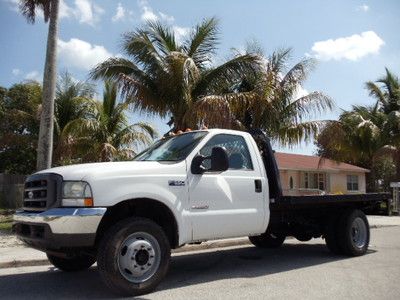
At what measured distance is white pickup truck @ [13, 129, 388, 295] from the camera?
19.9ft

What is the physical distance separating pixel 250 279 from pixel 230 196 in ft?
4.13

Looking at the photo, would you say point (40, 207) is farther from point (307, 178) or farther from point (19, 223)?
point (307, 178)

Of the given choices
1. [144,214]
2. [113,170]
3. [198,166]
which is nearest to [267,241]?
[198,166]

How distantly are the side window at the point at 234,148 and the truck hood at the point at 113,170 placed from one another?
0.86 m

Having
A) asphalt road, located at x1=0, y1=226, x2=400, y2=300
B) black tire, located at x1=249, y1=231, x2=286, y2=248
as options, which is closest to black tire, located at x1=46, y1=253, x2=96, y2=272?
asphalt road, located at x1=0, y1=226, x2=400, y2=300

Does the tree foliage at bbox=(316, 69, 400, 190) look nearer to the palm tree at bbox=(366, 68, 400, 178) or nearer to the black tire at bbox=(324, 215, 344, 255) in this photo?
the palm tree at bbox=(366, 68, 400, 178)

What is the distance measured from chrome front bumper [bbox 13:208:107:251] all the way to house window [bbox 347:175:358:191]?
33148mm

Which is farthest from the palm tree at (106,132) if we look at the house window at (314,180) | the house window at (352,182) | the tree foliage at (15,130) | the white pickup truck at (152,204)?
the house window at (352,182)

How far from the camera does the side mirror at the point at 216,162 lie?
682cm

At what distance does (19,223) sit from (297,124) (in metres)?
13.2

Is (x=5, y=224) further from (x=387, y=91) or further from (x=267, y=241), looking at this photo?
(x=387, y=91)

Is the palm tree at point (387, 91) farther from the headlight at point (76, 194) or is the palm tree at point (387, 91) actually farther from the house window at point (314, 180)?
Result: the headlight at point (76, 194)

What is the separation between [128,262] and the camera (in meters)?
6.23

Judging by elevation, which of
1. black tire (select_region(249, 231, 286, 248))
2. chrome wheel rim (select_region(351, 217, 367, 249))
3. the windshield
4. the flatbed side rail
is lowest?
black tire (select_region(249, 231, 286, 248))
